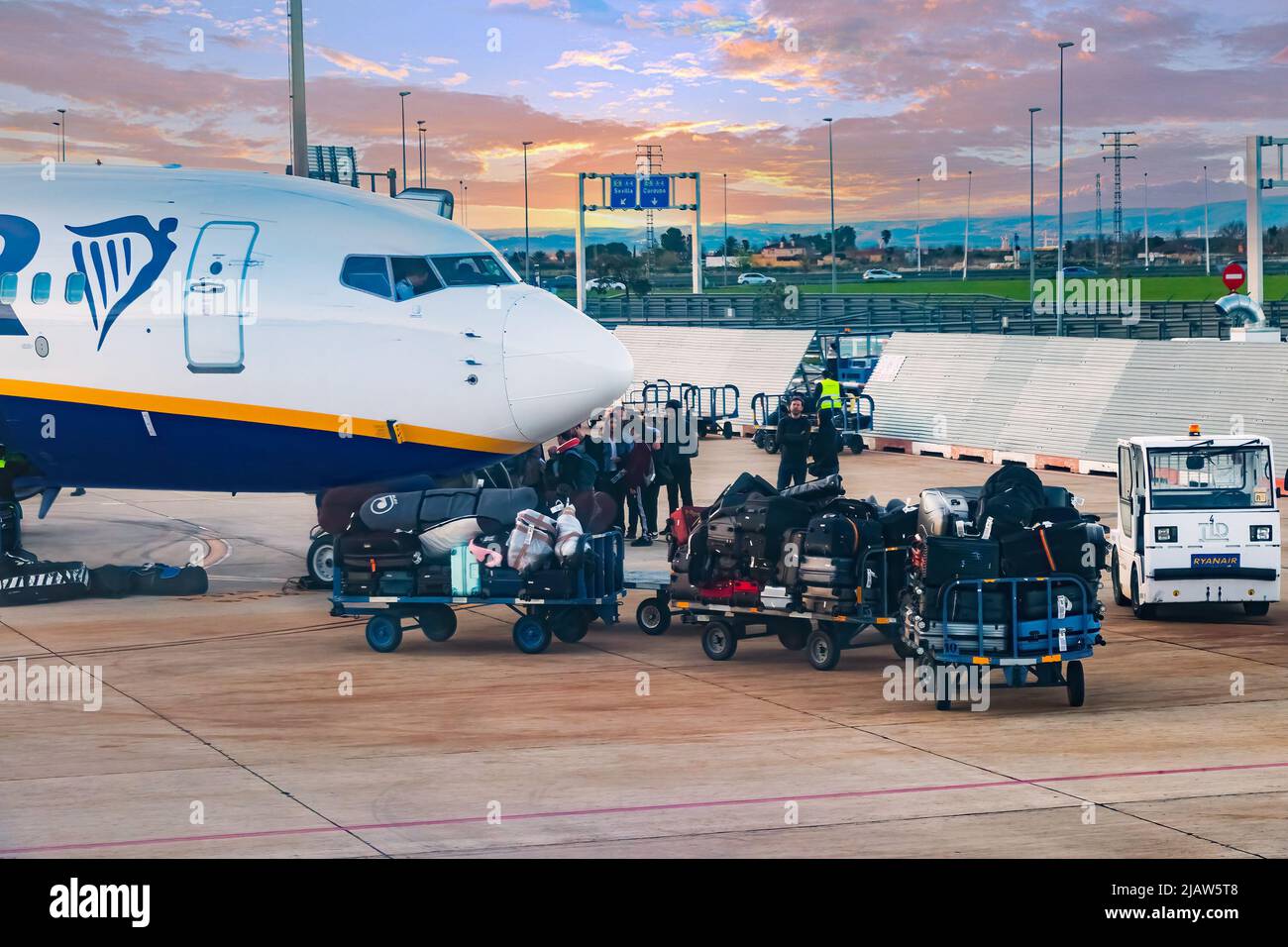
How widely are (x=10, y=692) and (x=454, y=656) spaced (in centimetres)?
449

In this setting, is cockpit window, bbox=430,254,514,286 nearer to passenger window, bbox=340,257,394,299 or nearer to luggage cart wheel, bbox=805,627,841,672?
passenger window, bbox=340,257,394,299

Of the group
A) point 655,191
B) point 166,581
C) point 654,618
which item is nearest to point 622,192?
point 655,191

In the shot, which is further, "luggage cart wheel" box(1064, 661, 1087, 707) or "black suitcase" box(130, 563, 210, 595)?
"black suitcase" box(130, 563, 210, 595)

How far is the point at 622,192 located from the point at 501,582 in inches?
2775

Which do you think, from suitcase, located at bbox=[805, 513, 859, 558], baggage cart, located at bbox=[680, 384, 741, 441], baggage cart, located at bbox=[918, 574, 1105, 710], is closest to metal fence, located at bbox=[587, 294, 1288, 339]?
baggage cart, located at bbox=[680, 384, 741, 441]

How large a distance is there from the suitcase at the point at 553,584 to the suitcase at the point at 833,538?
2.61 meters

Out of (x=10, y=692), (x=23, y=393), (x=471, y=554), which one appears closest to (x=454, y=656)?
(x=471, y=554)

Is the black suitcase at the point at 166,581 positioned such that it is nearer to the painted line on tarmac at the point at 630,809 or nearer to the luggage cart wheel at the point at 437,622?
the luggage cart wheel at the point at 437,622

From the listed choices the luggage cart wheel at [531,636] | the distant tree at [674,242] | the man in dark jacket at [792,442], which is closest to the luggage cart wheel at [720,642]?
the luggage cart wheel at [531,636]

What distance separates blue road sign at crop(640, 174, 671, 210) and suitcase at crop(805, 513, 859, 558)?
70.9 m

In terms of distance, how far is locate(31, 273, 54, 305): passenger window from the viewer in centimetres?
2039

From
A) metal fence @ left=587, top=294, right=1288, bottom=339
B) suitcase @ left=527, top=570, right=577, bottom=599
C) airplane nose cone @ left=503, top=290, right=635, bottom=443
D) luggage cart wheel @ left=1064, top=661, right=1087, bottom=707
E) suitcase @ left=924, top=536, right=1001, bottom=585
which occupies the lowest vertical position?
luggage cart wheel @ left=1064, top=661, right=1087, bottom=707

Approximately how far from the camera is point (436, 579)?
18125 millimetres
